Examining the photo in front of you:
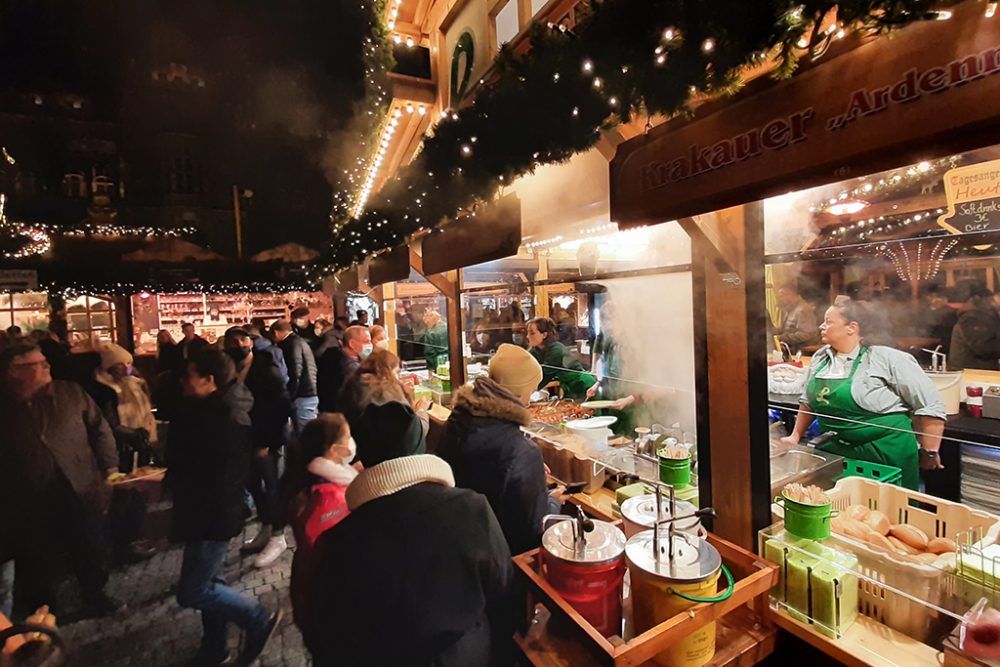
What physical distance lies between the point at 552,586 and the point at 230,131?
5.45ft

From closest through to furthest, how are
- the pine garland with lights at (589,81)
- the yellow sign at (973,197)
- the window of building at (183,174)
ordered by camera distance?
the pine garland with lights at (589,81) → the window of building at (183,174) → the yellow sign at (973,197)

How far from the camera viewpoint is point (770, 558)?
1519mm

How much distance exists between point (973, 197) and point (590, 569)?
194cm

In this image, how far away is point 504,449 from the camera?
181cm

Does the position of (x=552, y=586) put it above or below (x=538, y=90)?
below

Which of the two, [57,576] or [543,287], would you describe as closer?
[57,576]

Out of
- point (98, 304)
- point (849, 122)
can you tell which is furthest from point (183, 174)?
point (849, 122)

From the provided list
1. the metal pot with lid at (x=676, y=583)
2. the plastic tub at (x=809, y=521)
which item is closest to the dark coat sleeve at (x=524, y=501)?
the metal pot with lid at (x=676, y=583)

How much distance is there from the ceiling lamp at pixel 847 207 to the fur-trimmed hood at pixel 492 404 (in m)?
1.54

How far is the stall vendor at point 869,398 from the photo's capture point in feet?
6.18

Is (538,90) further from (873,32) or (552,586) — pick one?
(552,586)

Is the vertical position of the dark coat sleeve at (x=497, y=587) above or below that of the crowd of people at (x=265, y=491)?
below

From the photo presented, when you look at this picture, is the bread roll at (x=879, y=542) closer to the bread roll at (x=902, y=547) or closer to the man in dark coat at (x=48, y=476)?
the bread roll at (x=902, y=547)

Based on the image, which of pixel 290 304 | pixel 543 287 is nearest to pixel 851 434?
pixel 543 287
